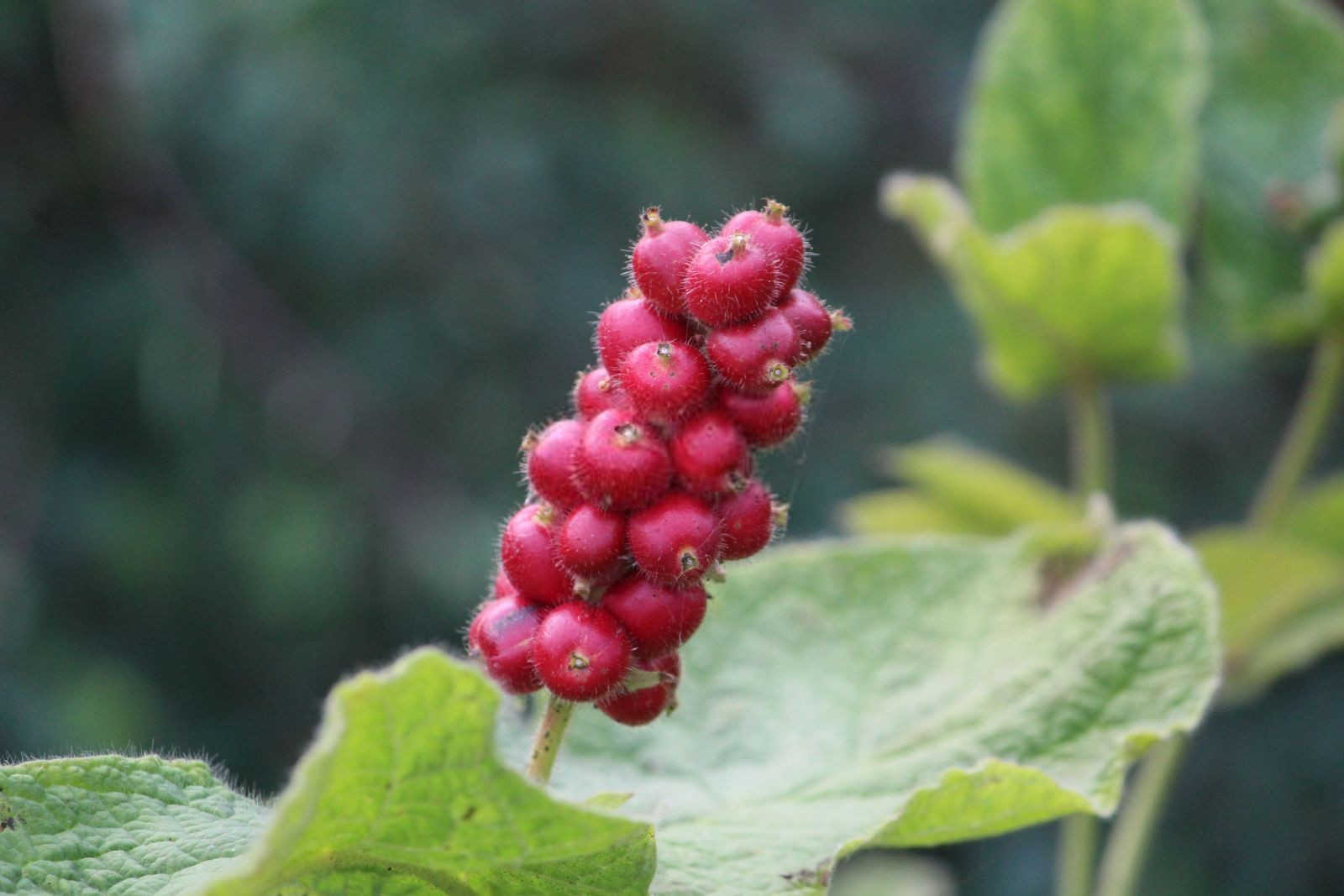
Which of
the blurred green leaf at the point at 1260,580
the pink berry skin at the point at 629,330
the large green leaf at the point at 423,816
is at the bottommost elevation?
the large green leaf at the point at 423,816

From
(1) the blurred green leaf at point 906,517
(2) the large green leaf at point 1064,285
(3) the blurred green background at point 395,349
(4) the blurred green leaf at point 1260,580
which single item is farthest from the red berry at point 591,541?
(3) the blurred green background at point 395,349

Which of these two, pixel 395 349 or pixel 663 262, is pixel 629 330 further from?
pixel 395 349

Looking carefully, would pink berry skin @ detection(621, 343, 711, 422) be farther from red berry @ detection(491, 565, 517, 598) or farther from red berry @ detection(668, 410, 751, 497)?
red berry @ detection(491, 565, 517, 598)

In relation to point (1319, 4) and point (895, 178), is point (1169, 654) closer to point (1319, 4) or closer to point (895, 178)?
point (895, 178)

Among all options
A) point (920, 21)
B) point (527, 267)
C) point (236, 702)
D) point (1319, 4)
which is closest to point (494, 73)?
point (527, 267)

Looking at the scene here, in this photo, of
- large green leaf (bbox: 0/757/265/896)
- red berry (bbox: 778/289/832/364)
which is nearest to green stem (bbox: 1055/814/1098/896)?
red berry (bbox: 778/289/832/364)

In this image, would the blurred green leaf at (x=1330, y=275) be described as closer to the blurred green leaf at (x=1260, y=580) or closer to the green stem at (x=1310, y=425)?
the green stem at (x=1310, y=425)
